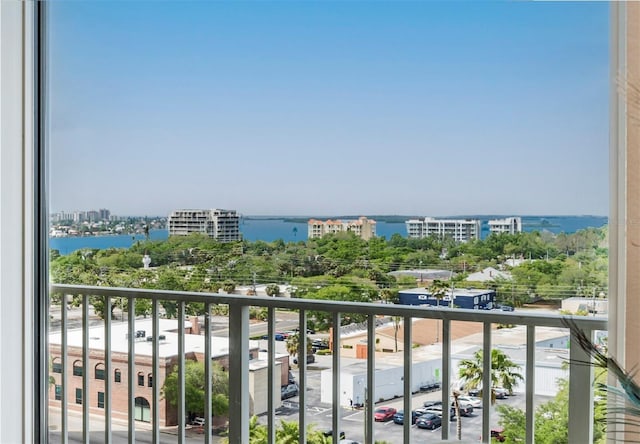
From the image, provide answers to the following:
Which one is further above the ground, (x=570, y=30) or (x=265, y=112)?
(x=570, y=30)

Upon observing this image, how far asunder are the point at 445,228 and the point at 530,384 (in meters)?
0.54

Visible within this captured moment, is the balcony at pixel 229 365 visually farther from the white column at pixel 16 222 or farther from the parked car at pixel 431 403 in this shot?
the white column at pixel 16 222

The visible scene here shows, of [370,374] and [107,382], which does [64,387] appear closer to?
[107,382]

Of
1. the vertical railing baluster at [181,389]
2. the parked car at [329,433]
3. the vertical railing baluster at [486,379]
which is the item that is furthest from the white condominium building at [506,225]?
the vertical railing baluster at [181,389]

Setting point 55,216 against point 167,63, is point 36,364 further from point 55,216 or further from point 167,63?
point 167,63

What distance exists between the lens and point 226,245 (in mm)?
2367

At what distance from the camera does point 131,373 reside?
2.58 metres

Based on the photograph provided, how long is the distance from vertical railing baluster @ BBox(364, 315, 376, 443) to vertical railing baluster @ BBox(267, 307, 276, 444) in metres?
0.34

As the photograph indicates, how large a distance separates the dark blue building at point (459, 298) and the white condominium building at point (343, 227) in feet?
0.74

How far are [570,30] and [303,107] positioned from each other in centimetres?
88

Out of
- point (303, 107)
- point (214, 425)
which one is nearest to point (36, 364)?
point (214, 425)

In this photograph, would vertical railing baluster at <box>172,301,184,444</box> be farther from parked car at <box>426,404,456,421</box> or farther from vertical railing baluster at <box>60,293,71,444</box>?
parked car at <box>426,404,456,421</box>

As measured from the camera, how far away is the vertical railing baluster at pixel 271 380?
2350 millimetres

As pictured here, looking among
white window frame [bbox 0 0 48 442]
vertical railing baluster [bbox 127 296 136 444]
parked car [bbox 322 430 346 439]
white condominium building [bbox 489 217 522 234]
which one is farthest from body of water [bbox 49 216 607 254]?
parked car [bbox 322 430 346 439]
